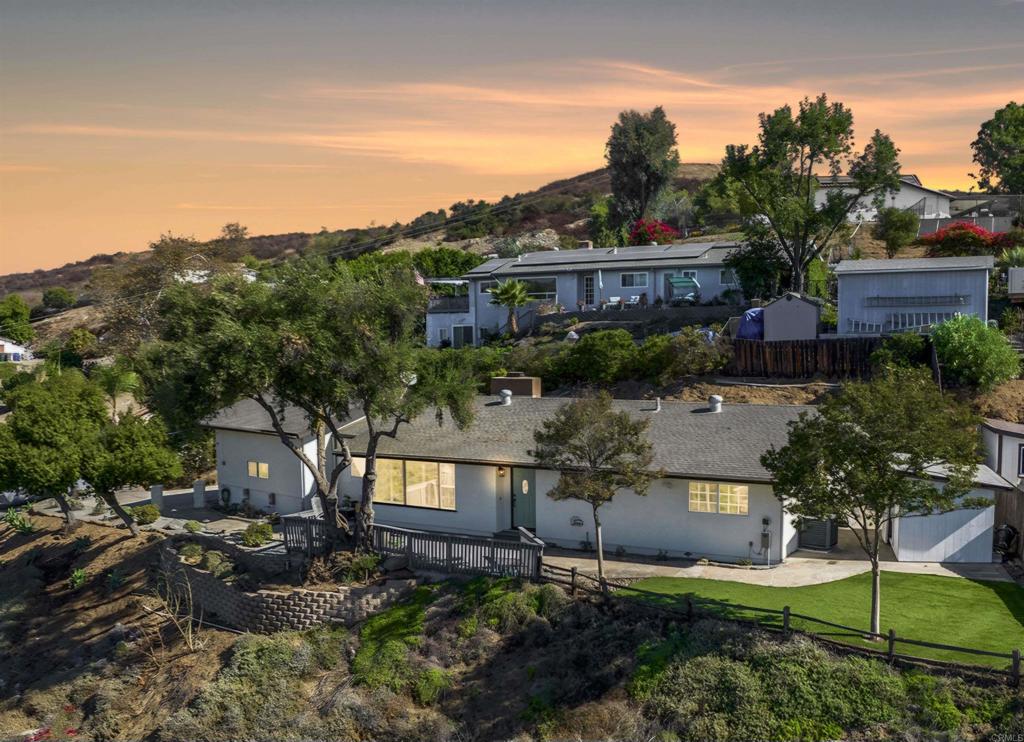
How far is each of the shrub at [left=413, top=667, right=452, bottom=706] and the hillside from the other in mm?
86847

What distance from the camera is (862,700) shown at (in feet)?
65.4

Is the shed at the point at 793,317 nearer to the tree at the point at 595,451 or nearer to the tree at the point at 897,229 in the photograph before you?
the tree at the point at 897,229

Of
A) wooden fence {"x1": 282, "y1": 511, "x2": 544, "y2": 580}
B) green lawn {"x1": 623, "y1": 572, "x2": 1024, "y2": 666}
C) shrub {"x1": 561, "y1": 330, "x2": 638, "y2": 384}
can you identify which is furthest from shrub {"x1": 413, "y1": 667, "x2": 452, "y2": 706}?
shrub {"x1": 561, "y1": 330, "x2": 638, "y2": 384}

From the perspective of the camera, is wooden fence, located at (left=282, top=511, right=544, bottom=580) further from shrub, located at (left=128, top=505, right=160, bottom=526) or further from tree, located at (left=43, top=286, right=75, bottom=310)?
tree, located at (left=43, top=286, right=75, bottom=310)

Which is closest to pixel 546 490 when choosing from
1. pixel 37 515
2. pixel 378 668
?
pixel 378 668

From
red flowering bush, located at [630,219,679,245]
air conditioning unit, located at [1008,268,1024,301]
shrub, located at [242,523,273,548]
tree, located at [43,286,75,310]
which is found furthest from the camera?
tree, located at [43,286,75,310]

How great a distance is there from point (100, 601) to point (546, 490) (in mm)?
17003

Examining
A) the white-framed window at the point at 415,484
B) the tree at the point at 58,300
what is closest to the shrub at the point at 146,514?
the white-framed window at the point at 415,484

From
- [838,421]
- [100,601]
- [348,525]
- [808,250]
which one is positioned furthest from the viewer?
[808,250]

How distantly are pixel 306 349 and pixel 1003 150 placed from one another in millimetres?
96465

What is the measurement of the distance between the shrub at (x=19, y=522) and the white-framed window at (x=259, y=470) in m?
11.8

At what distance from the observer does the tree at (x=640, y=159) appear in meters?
102

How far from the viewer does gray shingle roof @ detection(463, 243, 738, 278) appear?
200ft

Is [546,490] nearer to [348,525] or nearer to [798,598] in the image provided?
[348,525]
